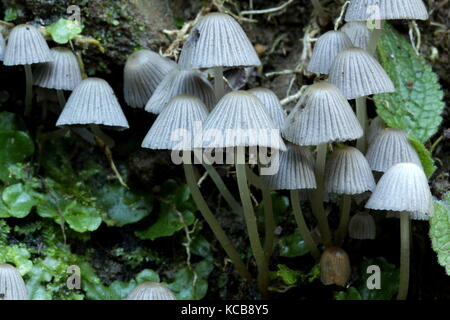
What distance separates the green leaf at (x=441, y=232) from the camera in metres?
2.00

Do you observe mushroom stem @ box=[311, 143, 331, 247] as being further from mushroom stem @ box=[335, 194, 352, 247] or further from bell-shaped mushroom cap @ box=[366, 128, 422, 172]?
bell-shaped mushroom cap @ box=[366, 128, 422, 172]

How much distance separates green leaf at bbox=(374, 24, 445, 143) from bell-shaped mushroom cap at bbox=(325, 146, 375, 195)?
0.90ft

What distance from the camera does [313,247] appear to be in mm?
2299

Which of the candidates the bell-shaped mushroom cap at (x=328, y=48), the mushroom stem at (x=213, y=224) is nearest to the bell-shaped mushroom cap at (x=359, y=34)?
the bell-shaped mushroom cap at (x=328, y=48)

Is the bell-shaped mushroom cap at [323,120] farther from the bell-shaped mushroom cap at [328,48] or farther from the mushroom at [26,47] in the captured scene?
the mushroom at [26,47]

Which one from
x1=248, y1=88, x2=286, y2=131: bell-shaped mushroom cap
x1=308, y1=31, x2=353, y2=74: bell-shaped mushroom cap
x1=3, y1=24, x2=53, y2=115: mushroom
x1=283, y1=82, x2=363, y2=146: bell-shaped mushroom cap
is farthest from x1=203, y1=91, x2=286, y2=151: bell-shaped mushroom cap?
x1=3, y1=24, x2=53, y2=115: mushroom

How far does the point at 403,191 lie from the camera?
6.07 ft

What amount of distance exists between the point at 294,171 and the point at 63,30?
114 centimetres

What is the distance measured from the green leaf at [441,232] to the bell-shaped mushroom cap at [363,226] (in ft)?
0.88

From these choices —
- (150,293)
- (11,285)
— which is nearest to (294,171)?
(150,293)

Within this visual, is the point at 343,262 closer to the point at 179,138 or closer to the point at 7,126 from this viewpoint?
the point at 179,138

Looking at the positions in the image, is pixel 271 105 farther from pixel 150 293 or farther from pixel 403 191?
pixel 150 293

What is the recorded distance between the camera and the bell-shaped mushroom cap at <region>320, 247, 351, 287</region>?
216cm
